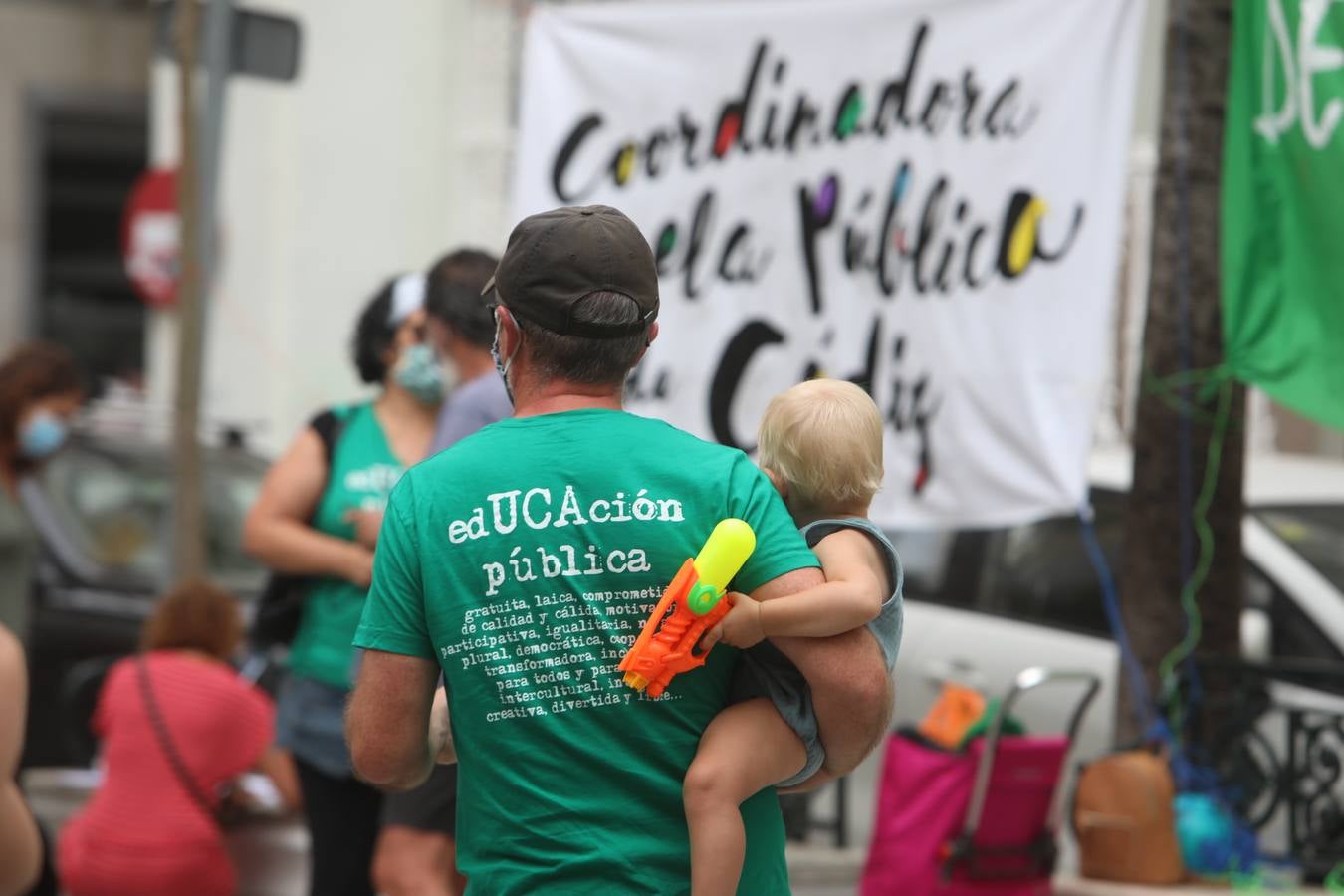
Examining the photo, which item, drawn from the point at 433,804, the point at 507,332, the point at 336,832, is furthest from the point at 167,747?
the point at 507,332

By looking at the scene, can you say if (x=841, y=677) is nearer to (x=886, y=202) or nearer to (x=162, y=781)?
(x=886, y=202)

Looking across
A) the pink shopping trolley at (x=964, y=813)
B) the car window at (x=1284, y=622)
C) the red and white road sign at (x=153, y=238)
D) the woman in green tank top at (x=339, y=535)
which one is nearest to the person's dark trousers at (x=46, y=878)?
the woman in green tank top at (x=339, y=535)

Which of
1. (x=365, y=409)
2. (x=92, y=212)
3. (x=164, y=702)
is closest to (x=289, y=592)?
(x=365, y=409)

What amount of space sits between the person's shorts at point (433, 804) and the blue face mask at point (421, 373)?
39.5 inches

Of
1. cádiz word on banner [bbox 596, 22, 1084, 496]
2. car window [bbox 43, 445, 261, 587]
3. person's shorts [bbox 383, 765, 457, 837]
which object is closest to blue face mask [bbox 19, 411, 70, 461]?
cádiz word on banner [bbox 596, 22, 1084, 496]

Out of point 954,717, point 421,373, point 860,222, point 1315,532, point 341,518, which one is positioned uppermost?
point 860,222

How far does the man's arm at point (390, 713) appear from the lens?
8.04 feet

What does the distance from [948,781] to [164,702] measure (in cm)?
215

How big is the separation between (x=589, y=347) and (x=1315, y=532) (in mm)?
4323

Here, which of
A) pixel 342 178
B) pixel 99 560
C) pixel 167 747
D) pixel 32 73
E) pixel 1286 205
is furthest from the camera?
pixel 32 73

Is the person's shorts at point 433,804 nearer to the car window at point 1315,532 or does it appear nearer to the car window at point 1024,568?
the car window at point 1024,568

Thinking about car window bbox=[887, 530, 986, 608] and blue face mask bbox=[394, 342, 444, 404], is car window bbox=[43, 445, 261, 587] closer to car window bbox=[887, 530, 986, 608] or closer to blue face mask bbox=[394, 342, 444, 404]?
car window bbox=[887, 530, 986, 608]

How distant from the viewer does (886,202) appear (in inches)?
209

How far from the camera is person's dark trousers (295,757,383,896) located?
441 cm
